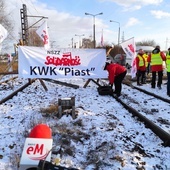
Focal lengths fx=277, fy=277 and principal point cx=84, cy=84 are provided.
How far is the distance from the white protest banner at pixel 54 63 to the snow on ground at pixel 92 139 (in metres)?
3.78

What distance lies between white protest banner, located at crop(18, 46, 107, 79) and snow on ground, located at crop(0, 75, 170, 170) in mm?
3778

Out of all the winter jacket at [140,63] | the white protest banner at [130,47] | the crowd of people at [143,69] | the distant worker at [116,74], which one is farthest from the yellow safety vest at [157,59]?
the distant worker at [116,74]

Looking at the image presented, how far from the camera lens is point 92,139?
550cm

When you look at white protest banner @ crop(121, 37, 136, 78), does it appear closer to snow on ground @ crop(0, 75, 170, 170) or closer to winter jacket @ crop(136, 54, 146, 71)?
winter jacket @ crop(136, 54, 146, 71)

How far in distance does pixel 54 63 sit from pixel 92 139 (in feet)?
23.9

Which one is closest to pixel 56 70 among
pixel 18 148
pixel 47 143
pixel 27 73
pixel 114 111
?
pixel 27 73

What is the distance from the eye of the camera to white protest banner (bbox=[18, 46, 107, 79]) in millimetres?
12242

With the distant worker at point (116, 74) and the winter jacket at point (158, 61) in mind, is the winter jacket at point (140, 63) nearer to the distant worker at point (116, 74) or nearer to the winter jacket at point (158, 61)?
the winter jacket at point (158, 61)

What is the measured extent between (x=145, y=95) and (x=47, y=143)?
27.7ft

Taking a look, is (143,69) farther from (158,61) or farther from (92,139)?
(92,139)

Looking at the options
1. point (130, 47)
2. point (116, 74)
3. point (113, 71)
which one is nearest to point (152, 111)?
point (113, 71)

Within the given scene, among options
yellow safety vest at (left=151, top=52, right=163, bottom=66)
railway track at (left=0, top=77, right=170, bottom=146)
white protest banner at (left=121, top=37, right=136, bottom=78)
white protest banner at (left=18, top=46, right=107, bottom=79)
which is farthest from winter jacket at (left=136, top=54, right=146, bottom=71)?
white protest banner at (left=18, top=46, right=107, bottom=79)

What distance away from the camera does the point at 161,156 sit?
→ 15.9 feet

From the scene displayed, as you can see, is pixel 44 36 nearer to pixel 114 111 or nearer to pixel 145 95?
pixel 145 95
